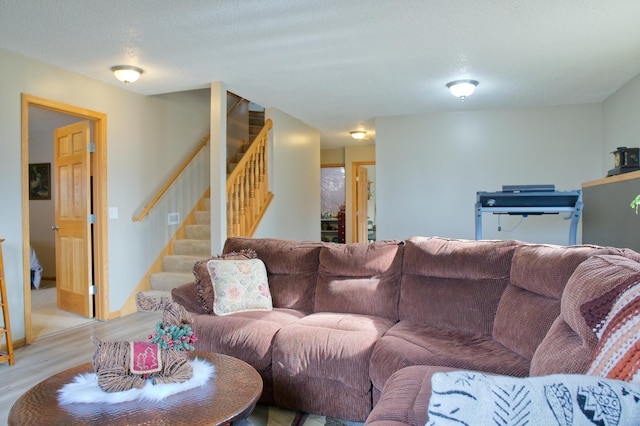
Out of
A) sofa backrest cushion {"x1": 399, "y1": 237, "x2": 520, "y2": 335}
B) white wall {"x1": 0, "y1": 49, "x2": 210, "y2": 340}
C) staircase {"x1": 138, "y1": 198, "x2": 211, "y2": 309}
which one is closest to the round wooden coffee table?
sofa backrest cushion {"x1": 399, "y1": 237, "x2": 520, "y2": 335}

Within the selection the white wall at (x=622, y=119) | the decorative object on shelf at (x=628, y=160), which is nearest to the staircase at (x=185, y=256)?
the decorative object on shelf at (x=628, y=160)

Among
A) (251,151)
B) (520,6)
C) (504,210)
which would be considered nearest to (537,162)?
(504,210)

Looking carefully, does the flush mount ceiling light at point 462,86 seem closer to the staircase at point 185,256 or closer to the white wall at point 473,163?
the white wall at point 473,163

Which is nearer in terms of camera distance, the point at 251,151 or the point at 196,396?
the point at 196,396

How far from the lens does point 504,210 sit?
12.7ft

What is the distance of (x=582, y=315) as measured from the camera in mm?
1166

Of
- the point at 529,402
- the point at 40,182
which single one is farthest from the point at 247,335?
the point at 40,182

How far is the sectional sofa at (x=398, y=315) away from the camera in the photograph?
1380mm

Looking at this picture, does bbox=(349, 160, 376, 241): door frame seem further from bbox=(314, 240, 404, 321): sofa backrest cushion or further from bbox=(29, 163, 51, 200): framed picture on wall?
bbox=(314, 240, 404, 321): sofa backrest cushion

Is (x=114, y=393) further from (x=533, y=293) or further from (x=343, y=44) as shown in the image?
(x=343, y=44)

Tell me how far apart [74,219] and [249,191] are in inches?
77.6

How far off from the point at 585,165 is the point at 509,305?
4288 mm

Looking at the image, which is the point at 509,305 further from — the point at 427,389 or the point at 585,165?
the point at 585,165

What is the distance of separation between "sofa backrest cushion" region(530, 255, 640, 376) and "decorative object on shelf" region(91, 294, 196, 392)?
51.4 inches
